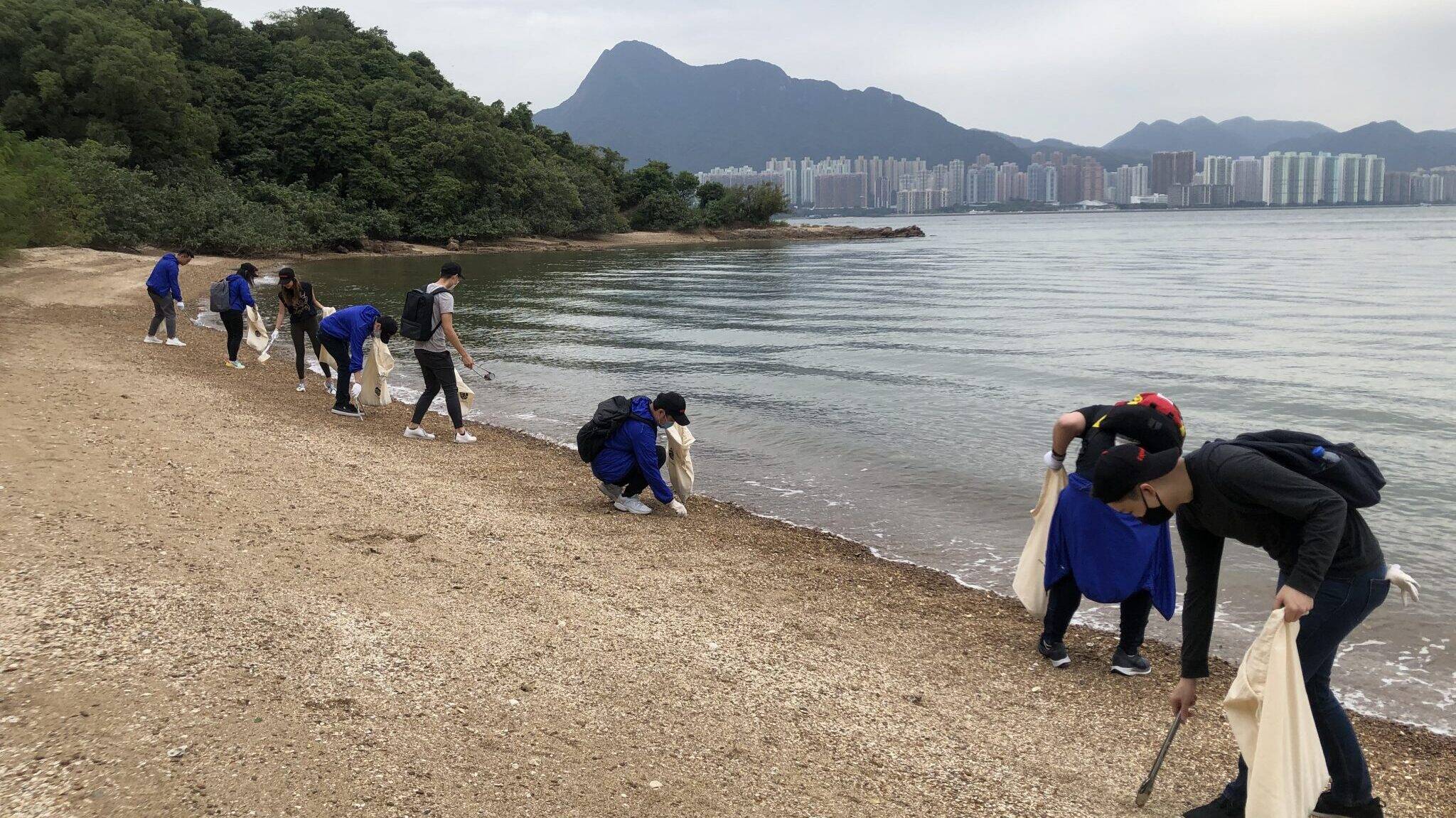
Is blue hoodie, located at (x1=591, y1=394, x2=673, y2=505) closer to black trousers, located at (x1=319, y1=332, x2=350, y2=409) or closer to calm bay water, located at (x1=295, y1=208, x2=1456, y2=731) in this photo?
calm bay water, located at (x1=295, y1=208, x2=1456, y2=731)

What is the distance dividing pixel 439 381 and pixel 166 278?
31.0ft

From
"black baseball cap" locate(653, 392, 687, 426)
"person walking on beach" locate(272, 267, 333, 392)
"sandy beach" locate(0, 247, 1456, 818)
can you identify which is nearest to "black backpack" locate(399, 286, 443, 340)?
"sandy beach" locate(0, 247, 1456, 818)

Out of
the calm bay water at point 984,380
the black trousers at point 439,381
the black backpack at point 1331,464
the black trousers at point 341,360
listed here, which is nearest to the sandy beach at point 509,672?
the calm bay water at point 984,380

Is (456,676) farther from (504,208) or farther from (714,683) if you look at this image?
(504,208)

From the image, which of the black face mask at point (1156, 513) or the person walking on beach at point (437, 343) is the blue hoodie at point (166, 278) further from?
the black face mask at point (1156, 513)

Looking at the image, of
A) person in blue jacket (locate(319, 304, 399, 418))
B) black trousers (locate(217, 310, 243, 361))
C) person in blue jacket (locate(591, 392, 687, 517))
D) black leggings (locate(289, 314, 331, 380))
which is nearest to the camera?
person in blue jacket (locate(591, 392, 687, 517))

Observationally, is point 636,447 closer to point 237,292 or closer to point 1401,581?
point 1401,581

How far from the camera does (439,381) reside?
1206 centimetres

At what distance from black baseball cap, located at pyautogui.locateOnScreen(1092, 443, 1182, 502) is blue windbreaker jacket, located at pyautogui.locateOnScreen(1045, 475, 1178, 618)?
197cm

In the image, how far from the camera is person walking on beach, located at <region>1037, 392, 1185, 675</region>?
18.0ft

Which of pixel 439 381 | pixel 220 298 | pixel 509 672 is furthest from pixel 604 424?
pixel 220 298

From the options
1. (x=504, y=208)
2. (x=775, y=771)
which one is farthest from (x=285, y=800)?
(x=504, y=208)

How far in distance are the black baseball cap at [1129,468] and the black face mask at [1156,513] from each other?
105 millimetres

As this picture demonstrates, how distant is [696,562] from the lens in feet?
26.0
